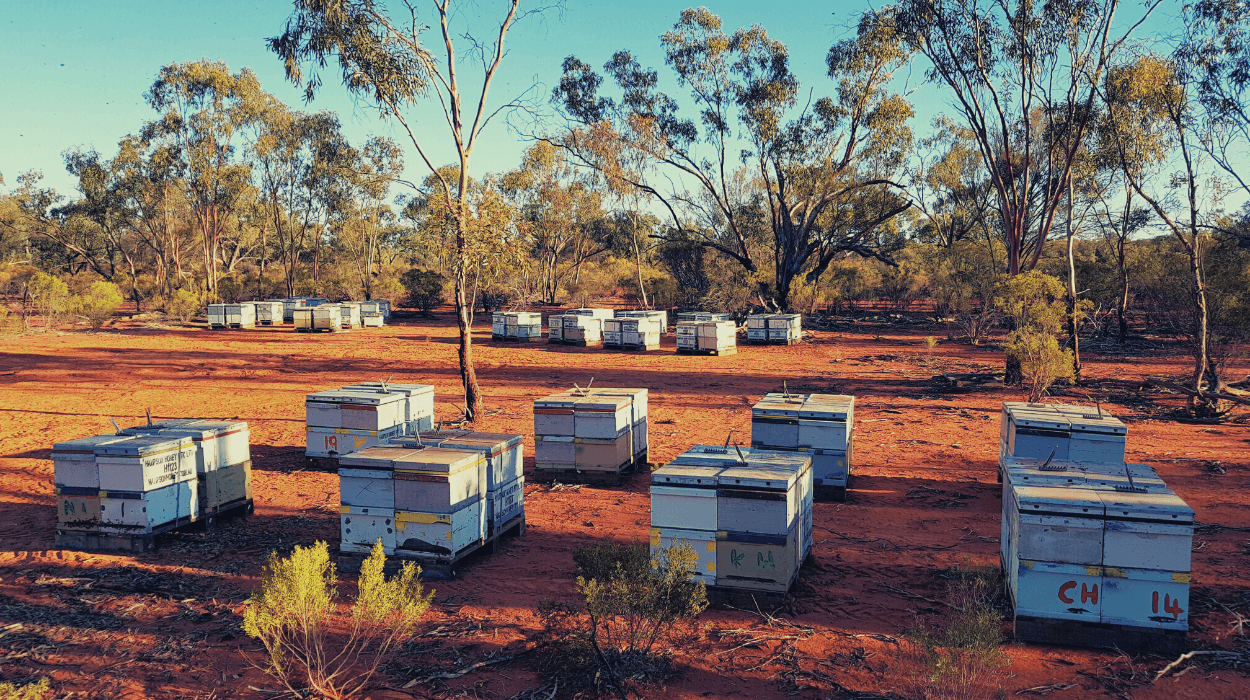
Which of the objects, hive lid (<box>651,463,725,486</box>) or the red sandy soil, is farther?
hive lid (<box>651,463,725,486</box>)

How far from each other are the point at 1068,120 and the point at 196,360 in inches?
1271

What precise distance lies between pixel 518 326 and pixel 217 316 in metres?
20.4

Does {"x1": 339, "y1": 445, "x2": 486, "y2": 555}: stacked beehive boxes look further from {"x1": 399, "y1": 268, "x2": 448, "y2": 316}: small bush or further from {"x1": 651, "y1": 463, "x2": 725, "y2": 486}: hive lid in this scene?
{"x1": 399, "y1": 268, "x2": 448, "y2": 316}: small bush

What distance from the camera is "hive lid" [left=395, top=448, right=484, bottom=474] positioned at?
7961 millimetres

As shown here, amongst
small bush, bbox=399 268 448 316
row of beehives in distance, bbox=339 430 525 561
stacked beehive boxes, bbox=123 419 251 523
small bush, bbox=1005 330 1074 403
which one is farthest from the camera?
small bush, bbox=399 268 448 316

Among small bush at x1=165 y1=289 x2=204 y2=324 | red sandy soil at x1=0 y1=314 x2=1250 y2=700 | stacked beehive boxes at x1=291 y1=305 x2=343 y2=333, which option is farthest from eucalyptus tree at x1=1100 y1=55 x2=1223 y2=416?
small bush at x1=165 y1=289 x2=204 y2=324

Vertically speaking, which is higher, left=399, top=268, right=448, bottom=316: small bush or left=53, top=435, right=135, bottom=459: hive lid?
left=399, top=268, right=448, bottom=316: small bush

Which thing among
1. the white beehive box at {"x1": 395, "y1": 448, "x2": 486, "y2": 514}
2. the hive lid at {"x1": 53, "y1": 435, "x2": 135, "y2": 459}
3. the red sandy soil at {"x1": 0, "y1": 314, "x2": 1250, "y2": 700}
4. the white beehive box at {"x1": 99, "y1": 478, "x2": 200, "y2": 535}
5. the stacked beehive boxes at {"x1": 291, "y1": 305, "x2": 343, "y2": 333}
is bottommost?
the red sandy soil at {"x1": 0, "y1": 314, "x2": 1250, "y2": 700}

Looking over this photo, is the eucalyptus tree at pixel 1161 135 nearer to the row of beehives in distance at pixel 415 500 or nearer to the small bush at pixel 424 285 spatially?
the row of beehives in distance at pixel 415 500

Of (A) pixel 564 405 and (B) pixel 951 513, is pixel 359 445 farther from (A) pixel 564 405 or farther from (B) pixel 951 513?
(B) pixel 951 513

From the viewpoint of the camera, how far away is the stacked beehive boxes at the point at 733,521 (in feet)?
23.8

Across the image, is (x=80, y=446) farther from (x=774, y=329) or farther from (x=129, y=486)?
(x=774, y=329)

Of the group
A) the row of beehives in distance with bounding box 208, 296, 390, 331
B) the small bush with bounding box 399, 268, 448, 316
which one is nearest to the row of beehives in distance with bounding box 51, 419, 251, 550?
the row of beehives in distance with bounding box 208, 296, 390, 331

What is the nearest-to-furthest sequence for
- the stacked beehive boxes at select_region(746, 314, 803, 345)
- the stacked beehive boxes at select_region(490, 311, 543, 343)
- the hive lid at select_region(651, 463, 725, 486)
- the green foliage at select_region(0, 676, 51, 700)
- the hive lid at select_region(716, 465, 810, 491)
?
the green foliage at select_region(0, 676, 51, 700) < the hive lid at select_region(716, 465, 810, 491) < the hive lid at select_region(651, 463, 725, 486) < the stacked beehive boxes at select_region(746, 314, 803, 345) < the stacked beehive boxes at select_region(490, 311, 543, 343)
